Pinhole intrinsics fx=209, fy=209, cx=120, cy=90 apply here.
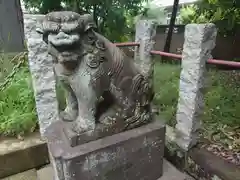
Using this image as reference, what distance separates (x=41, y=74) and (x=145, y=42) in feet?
3.29

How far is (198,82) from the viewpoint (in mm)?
1427

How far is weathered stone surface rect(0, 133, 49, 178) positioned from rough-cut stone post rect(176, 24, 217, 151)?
1.27m

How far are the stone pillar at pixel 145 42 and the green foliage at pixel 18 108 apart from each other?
1.19 metres

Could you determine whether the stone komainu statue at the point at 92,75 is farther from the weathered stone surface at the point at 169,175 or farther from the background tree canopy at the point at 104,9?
the background tree canopy at the point at 104,9

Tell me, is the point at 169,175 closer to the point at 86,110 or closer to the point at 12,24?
the point at 86,110

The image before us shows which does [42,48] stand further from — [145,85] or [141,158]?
[141,158]

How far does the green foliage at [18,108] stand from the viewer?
6.41ft

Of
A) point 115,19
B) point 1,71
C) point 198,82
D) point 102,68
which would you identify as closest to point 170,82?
point 115,19

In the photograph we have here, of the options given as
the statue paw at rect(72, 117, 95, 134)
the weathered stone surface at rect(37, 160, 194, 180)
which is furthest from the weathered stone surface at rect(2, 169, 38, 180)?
the statue paw at rect(72, 117, 95, 134)

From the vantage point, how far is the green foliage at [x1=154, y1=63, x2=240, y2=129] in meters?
2.04

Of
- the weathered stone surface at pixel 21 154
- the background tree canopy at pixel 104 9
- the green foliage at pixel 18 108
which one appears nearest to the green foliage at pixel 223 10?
the background tree canopy at pixel 104 9

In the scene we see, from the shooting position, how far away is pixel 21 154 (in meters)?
1.87

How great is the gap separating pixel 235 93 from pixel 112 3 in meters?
2.14

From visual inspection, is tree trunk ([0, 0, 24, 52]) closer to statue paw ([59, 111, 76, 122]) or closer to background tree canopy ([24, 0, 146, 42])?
background tree canopy ([24, 0, 146, 42])
